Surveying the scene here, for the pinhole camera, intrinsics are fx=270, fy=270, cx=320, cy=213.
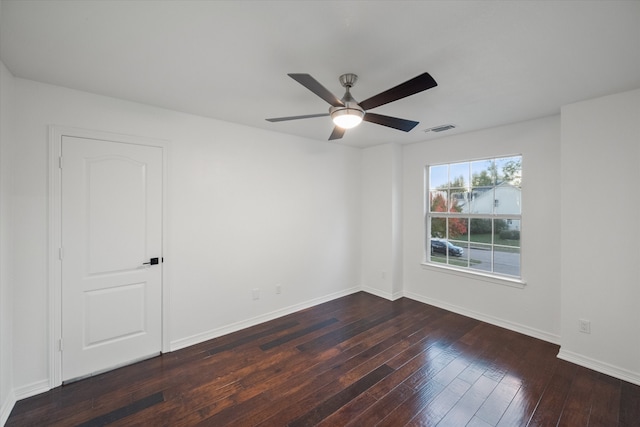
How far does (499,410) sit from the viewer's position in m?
2.05

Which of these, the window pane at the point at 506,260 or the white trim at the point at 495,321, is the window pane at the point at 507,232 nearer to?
the window pane at the point at 506,260

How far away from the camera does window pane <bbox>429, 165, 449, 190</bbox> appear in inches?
162

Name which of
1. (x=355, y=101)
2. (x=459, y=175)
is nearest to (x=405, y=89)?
(x=355, y=101)

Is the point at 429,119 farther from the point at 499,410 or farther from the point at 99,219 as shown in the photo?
the point at 99,219

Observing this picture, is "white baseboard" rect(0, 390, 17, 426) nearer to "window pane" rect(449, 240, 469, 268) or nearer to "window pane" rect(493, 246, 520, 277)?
"window pane" rect(449, 240, 469, 268)

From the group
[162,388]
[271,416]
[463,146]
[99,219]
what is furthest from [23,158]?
[463,146]

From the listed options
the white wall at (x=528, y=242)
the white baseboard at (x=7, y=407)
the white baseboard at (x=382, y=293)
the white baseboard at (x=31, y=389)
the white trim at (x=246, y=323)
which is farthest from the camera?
the white baseboard at (x=382, y=293)

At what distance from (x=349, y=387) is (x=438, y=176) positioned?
323 centimetres

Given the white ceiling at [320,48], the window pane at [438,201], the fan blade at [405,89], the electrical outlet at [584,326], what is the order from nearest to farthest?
the white ceiling at [320,48], the fan blade at [405,89], the electrical outlet at [584,326], the window pane at [438,201]

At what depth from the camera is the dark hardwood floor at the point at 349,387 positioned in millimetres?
1967

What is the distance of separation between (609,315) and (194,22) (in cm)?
408

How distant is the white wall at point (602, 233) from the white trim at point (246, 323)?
9.42 ft

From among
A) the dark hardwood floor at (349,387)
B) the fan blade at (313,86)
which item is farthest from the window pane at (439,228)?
the fan blade at (313,86)

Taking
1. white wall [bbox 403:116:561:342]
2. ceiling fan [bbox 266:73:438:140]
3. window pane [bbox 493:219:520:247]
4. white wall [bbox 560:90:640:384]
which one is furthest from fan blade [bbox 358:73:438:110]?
window pane [bbox 493:219:520:247]
